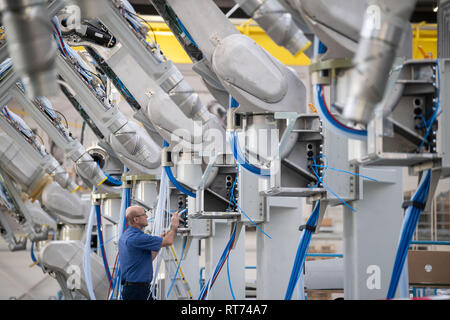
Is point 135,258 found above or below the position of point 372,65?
below

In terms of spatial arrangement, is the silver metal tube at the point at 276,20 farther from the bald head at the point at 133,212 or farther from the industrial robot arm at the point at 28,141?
the industrial robot arm at the point at 28,141

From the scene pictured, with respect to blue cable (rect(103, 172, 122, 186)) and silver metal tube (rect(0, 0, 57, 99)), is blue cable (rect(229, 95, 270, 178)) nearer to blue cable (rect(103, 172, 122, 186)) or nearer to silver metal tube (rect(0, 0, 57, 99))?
silver metal tube (rect(0, 0, 57, 99))

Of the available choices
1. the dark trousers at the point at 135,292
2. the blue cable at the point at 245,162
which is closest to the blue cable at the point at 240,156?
the blue cable at the point at 245,162

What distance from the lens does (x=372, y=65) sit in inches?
76.9

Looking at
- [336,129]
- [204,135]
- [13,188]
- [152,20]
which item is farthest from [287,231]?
[152,20]

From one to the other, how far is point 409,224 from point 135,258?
8.71ft

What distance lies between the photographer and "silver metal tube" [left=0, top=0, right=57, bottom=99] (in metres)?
1.75

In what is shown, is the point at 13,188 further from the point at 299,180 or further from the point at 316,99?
the point at 316,99

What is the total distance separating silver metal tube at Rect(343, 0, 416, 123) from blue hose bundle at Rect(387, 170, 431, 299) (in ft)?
4.74

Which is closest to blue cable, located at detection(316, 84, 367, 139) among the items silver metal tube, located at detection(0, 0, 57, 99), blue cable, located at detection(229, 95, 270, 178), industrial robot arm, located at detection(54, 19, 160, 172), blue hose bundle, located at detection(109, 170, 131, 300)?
blue cable, located at detection(229, 95, 270, 178)

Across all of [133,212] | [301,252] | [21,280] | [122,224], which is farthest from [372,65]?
[21,280]

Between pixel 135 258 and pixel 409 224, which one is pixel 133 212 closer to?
pixel 135 258
